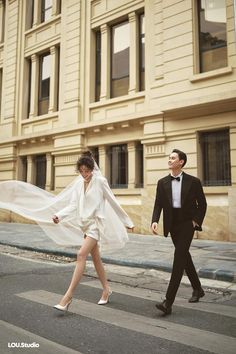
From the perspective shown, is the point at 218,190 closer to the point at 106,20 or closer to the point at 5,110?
the point at 106,20

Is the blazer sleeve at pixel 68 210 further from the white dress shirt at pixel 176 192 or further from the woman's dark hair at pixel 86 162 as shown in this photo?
the white dress shirt at pixel 176 192

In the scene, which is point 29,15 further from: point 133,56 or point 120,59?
point 133,56

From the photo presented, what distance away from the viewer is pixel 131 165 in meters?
14.5

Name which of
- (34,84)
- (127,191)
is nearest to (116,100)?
(127,191)

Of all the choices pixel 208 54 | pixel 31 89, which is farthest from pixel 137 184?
pixel 31 89

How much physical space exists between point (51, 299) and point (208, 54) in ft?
34.8

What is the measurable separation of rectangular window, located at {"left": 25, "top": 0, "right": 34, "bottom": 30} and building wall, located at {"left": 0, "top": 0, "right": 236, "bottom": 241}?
0.64ft

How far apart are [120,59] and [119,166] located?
4.69 m

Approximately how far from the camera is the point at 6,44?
2097 cm

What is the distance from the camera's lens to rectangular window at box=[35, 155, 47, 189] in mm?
18562

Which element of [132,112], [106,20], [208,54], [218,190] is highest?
[106,20]

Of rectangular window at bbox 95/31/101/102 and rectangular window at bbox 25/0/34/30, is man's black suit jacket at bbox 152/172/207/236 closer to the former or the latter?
rectangular window at bbox 95/31/101/102

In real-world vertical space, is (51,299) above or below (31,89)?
below

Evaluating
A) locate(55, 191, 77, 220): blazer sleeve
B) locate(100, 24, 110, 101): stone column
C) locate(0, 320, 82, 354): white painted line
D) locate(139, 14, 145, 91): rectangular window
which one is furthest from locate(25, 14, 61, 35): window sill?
locate(0, 320, 82, 354): white painted line
